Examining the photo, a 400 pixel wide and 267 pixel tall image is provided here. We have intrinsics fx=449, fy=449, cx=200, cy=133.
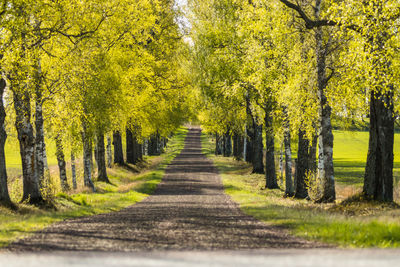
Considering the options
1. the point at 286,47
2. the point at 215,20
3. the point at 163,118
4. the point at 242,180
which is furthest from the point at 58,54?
the point at 163,118

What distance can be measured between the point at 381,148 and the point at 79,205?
Result: 12850 mm

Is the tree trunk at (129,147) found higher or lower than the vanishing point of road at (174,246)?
higher

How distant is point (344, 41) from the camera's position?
1795cm

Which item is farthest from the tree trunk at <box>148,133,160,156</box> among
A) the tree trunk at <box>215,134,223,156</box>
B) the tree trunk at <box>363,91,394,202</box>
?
the tree trunk at <box>363,91,394,202</box>

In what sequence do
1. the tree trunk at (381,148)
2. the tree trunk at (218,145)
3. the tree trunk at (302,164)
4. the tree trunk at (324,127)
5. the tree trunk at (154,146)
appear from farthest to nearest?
the tree trunk at (218,145), the tree trunk at (154,146), the tree trunk at (302,164), the tree trunk at (324,127), the tree trunk at (381,148)

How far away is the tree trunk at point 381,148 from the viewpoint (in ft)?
48.3

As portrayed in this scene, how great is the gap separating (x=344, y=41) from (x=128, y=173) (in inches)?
1007

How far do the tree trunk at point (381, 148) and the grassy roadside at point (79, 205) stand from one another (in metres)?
10.2

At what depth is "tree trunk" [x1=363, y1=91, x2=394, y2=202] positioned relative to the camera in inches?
579

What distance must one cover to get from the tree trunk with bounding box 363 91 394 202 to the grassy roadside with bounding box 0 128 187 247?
1022 cm

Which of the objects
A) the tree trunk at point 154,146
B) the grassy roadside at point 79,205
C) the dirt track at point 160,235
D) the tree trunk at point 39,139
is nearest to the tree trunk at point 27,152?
the grassy roadside at point 79,205

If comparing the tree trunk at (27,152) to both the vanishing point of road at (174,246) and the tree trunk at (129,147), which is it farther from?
the tree trunk at (129,147)

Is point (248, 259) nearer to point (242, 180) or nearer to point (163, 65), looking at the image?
point (242, 180)

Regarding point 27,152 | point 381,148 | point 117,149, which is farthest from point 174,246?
point 117,149
